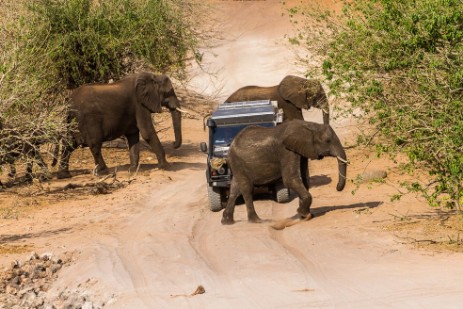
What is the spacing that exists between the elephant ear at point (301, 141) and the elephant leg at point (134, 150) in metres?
7.44

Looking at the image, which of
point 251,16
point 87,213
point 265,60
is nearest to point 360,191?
point 87,213

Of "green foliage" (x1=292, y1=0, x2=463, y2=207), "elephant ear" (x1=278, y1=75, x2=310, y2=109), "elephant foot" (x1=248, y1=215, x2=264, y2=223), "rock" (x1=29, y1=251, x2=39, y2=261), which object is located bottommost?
"elephant foot" (x1=248, y1=215, x2=264, y2=223)

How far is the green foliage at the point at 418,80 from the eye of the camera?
15438 mm

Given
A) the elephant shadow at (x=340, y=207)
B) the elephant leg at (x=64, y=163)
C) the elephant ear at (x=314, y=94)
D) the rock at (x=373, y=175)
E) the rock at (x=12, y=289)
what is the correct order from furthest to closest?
1. the elephant ear at (x=314, y=94)
2. the elephant leg at (x=64, y=163)
3. the rock at (x=373, y=175)
4. the elephant shadow at (x=340, y=207)
5. the rock at (x=12, y=289)

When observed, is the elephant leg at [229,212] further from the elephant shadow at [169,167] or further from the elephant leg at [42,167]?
the elephant shadow at [169,167]

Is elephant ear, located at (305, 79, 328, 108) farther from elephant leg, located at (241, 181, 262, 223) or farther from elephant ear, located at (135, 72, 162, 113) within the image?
elephant leg, located at (241, 181, 262, 223)

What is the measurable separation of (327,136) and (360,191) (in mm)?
2729

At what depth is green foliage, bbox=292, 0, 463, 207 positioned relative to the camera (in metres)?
15.4

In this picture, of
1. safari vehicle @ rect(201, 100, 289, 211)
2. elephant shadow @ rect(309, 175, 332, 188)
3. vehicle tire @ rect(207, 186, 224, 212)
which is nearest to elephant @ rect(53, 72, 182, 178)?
elephant shadow @ rect(309, 175, 332, 188)

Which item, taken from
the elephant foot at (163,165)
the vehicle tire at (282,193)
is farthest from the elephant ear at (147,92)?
the vehicle tire at (282,193)

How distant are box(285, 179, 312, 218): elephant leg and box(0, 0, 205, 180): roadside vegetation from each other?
639cm

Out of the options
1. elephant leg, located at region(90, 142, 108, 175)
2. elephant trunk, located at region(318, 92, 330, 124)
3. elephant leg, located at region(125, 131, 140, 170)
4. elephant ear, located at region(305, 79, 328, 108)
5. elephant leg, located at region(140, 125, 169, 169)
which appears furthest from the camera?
elephant ear, located at region(305, 79, 328, 108)

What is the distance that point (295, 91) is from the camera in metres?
26.2

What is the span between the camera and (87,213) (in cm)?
2038
